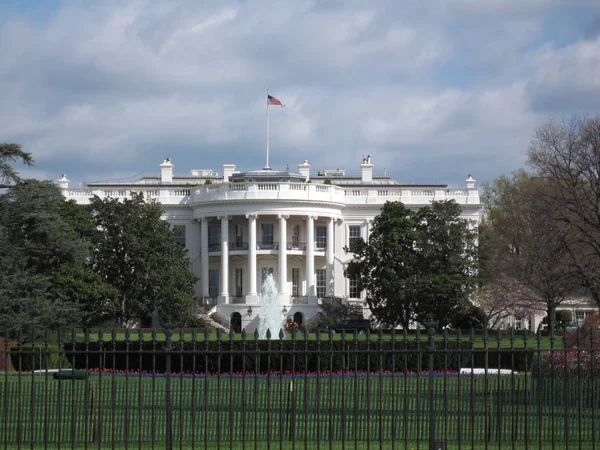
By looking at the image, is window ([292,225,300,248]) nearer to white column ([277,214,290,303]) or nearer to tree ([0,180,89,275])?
white column ([277,214,290,303])

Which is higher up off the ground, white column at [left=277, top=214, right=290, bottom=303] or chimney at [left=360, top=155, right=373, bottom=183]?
chimney at [left=360, top=155, right=373, bottom=183]

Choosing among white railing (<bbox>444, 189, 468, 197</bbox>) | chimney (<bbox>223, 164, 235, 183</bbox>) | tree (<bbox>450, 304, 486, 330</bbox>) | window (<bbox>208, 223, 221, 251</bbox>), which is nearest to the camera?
tree (<bbox>450, 304, 486, 330</bbox>)

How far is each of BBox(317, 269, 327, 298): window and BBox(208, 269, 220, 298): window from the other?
22.4ft

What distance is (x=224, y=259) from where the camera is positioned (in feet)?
249

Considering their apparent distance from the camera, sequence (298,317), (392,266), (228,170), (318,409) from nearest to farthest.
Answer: (318,409)
(392,266)
(298,317)
(228,170)

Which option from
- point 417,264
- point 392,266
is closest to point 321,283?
point 392,266

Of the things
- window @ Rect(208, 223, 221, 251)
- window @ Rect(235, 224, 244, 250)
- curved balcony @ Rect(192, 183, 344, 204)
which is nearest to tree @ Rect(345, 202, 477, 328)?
curved balcony @ Rect(192, 183, 344, 204)

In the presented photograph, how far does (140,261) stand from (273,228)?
52.3ft

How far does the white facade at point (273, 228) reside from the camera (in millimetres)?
75250

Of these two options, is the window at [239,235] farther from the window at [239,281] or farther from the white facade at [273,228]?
the window at [239,281]

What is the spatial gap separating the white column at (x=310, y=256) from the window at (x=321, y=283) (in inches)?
91.9

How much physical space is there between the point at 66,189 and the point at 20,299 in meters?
38.3

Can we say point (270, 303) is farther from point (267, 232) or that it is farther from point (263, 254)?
point (267, 232)

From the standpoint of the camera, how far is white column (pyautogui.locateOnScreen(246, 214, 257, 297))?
245ft
